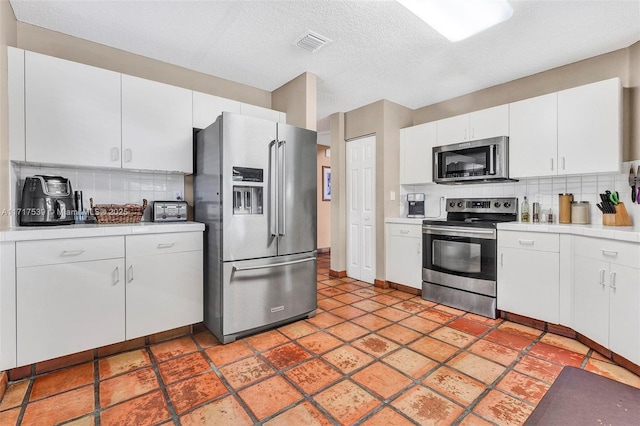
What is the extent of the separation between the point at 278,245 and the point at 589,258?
2.52 m

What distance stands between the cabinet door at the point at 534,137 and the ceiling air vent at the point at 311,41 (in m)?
2.10

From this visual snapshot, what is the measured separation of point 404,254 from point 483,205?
1.11 metres

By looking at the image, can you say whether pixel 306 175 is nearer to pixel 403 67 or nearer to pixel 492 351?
pixel 403 67

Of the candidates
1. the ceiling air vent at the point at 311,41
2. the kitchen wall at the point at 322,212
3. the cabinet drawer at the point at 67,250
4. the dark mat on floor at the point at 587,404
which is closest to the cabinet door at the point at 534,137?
the ceiling air vent at the point at 311,41

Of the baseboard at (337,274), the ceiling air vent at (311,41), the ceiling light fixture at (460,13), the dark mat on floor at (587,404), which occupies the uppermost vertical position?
the ceiling air vent at (311,41)

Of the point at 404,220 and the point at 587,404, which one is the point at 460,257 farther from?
the point at 587,404

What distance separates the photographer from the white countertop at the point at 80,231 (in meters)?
1.84

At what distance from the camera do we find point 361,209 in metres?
4.41

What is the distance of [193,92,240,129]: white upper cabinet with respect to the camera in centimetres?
281

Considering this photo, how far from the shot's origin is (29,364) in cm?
192

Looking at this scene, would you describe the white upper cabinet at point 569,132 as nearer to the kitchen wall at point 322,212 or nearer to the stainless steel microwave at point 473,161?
the stainless steel microwave at point 473,161

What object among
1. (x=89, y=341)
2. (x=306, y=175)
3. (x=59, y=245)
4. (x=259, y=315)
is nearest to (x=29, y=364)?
(x=89, y=341)

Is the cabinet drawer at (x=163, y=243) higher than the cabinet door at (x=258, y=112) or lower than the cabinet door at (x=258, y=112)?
lower

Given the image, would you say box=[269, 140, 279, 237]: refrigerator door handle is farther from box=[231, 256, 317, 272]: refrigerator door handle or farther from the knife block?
the knife block
